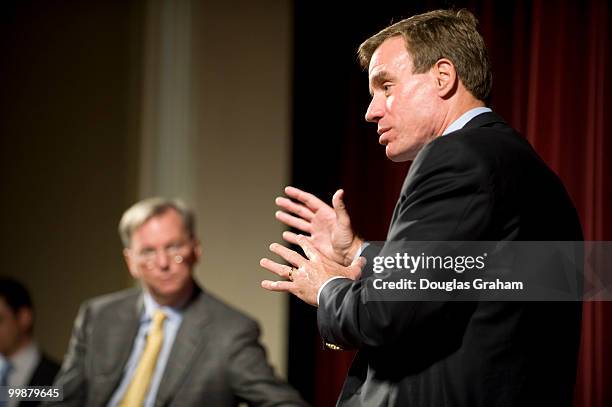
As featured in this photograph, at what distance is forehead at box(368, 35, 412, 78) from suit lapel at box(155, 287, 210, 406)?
118 centimetres

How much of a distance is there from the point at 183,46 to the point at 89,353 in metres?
1.68

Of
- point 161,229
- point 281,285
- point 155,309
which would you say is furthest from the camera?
point 161,229

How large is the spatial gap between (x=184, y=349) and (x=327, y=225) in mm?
985

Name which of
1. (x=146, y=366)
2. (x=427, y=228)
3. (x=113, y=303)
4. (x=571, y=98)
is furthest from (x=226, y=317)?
(x=427, y=228)

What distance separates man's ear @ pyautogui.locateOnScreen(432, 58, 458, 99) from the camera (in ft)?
4.50

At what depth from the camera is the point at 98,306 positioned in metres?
2.57

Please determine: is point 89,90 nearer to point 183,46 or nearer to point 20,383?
point 183,46

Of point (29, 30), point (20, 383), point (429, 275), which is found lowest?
point (20, 383)

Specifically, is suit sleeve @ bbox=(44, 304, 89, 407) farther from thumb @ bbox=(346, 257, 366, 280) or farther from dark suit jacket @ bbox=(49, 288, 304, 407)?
thumb @ bbox=(346, 257, 366, 280)

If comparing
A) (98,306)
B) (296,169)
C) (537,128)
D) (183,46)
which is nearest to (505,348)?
(537,128)

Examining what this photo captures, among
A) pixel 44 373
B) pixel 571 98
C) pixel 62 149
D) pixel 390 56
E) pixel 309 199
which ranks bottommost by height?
pixel 44 373

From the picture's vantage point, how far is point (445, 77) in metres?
1.37

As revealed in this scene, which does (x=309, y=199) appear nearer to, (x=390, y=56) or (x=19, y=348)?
(x=390, y=56)

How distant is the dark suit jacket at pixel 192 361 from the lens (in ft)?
7.48
